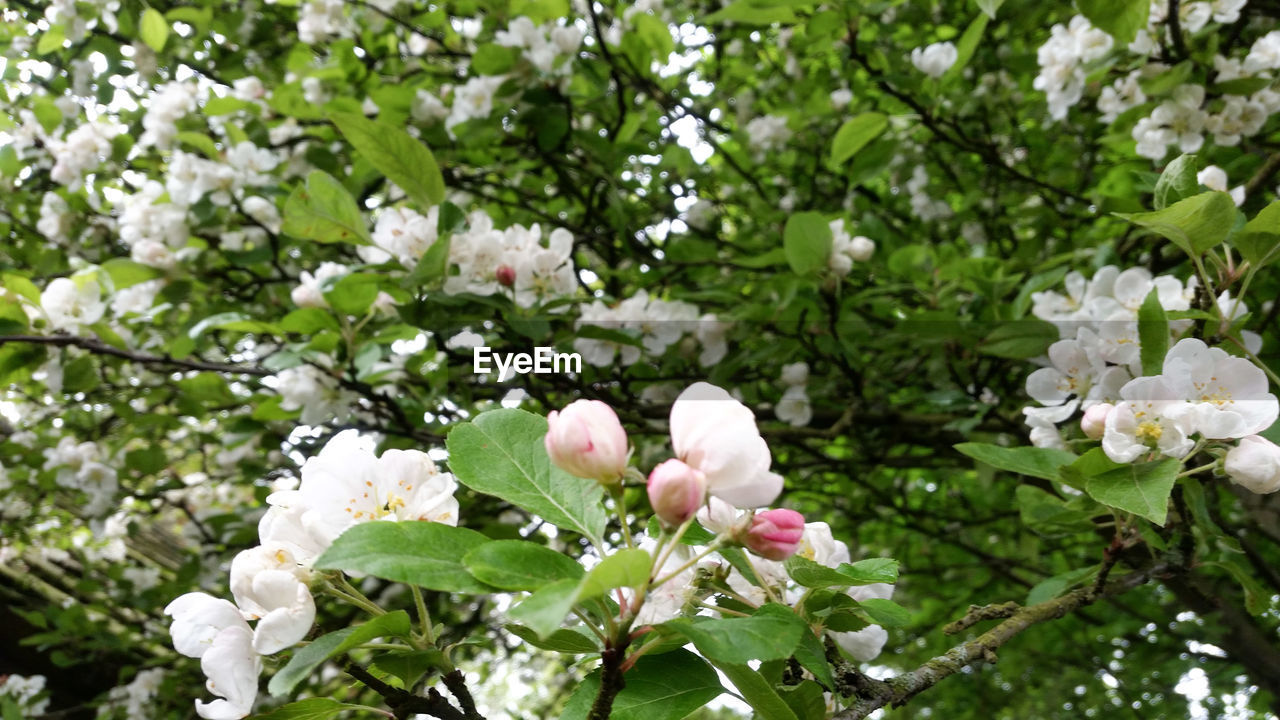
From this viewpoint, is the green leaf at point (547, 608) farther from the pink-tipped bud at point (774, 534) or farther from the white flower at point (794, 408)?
the white flower at point (794, 408)

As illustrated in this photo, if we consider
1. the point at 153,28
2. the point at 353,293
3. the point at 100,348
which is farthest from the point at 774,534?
the point at 153,28

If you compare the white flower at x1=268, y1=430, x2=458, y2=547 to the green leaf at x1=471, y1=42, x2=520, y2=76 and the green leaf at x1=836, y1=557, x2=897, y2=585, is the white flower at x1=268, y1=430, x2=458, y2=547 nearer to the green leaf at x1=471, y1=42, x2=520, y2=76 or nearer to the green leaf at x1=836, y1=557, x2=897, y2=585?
the green leaf at x1=836, y1=557, x2=897, y2=585

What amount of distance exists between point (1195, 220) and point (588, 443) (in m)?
0.86

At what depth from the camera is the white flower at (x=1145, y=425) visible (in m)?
1.00

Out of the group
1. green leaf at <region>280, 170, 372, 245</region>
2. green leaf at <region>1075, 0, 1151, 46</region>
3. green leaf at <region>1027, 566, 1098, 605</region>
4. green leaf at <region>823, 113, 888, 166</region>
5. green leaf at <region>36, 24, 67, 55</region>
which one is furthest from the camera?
green leaf at <region>36, 24, 67, 55</region>

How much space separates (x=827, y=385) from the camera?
275cm

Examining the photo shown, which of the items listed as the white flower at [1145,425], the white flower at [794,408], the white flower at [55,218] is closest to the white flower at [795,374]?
the white flower at [794,408]

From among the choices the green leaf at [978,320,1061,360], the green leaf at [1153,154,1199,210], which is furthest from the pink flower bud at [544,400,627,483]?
the green leaf at [978,320,1061,360]

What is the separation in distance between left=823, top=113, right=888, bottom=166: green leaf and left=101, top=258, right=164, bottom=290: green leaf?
2017 mm

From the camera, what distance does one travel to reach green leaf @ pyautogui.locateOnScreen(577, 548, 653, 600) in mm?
594

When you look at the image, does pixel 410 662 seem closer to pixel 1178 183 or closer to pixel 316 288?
pixel 1178 183

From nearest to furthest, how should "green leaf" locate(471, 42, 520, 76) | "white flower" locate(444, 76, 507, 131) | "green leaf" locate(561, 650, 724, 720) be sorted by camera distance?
"green leaf" locate(561, 650, 724, 720)
"green leaf" locate(471, 42, 520, 76)
"white flower" locate(444, 76, 507, 131)

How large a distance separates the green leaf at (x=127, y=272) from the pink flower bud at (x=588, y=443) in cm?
220

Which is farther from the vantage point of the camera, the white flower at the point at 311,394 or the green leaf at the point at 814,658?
the white flower at the point at 311,394
